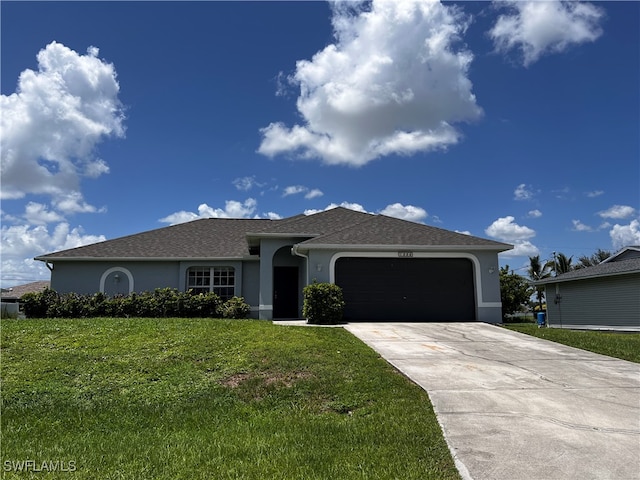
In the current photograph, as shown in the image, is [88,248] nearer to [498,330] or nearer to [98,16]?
[98,16]

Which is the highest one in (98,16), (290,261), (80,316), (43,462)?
(98,16)

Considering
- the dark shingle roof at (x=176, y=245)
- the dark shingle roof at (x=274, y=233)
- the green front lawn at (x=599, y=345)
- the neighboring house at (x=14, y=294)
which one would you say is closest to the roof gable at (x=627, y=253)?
the dark shingle roof at (x=274, y=233)

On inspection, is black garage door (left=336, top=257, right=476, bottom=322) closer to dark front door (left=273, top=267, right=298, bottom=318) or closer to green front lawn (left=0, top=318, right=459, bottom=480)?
dark front door (left=273, top=267, right=298, bottom=318)

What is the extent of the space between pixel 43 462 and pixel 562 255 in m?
49.7

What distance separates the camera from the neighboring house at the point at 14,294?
58.2 feet

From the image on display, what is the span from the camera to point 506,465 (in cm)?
399

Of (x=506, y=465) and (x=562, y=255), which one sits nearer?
(x=506, y=465)

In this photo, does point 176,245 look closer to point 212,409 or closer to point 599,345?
point 212,409

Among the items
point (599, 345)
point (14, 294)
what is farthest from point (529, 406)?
point (14, 294)

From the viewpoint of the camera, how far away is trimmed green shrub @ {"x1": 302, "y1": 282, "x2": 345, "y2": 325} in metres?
14.8

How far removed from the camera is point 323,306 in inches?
584

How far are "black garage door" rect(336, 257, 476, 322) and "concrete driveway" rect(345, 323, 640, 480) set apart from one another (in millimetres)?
5374

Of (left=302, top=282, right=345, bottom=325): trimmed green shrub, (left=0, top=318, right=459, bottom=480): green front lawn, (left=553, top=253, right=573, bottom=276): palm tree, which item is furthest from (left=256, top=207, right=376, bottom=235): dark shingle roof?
(left=553, top=253, right=573, bottom=276): palm tree

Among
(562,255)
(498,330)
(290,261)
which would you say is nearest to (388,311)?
(498,330)
